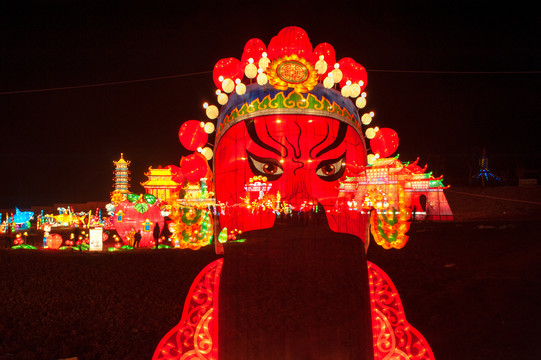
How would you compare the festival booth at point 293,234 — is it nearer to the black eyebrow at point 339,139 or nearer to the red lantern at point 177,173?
the black eyebrow at point 339,139

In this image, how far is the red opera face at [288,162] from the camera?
14.4 ft

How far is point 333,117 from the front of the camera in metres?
4.61

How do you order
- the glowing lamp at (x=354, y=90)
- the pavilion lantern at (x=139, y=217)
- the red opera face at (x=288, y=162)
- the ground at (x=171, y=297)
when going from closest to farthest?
the red opera face at (x=288, y=162) < the glowing lamp at (x=354, y=90) < the ground at (x=171, y=297) < the pavilion lantern at (x=139, y=217)

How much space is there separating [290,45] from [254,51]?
515 mm

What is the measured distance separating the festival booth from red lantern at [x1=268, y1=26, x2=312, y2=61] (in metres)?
0.02

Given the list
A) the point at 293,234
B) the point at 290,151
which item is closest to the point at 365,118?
the point at 290,151

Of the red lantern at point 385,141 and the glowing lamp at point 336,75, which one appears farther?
the red lantern at point 385,141

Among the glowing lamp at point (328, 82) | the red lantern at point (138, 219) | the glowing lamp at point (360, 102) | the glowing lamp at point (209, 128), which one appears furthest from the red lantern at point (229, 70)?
the red lantern at point (138, 219)

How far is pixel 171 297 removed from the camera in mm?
8648

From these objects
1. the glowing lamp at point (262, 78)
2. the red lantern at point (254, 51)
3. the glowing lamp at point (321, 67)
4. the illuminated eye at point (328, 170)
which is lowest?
the illuminated eye at point (328, 170)

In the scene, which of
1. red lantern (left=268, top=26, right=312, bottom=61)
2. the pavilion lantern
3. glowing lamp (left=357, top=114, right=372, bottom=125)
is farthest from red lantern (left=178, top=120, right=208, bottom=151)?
the pavilion lantern

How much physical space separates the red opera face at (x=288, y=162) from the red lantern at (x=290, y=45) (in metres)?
0.71

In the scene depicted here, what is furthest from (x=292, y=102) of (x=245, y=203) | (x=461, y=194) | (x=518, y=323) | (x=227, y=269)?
(x=461, y=194)

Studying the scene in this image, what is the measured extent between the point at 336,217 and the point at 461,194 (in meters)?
29.5
